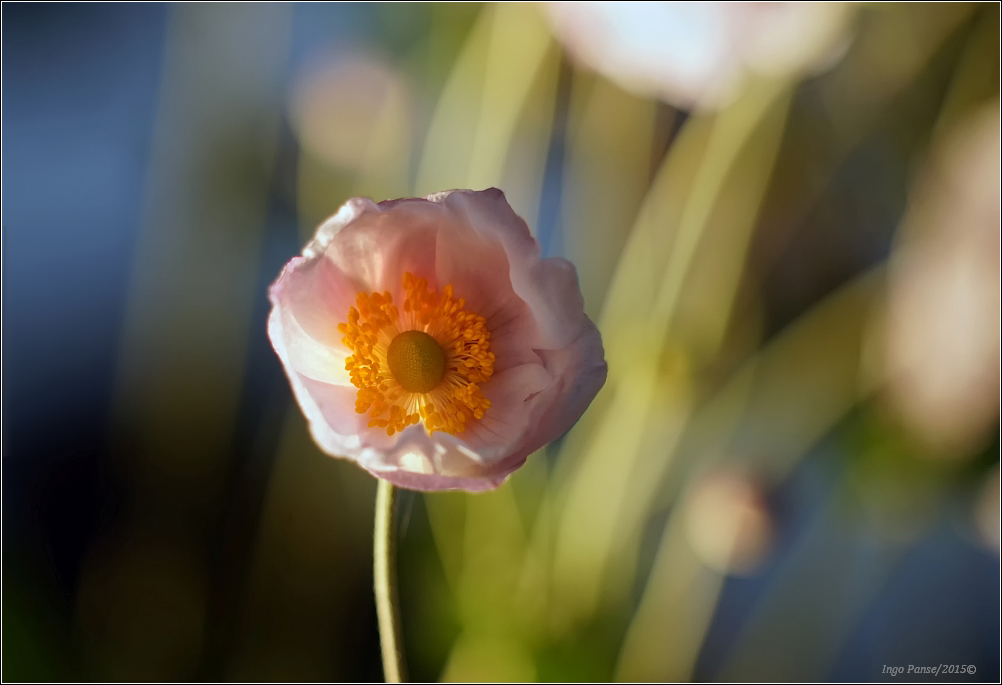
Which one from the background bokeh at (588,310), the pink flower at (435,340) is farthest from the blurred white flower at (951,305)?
the pink flower at (435,340)

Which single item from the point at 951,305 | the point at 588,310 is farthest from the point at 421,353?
the point at 951,305

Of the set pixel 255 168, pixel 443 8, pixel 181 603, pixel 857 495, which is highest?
pixel 443 8

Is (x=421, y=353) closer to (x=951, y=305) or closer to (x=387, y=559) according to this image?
(x=387, y=559)

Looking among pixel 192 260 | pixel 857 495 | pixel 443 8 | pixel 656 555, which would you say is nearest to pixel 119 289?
pixel 192 260

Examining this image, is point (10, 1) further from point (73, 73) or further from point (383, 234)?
point (383, 234)

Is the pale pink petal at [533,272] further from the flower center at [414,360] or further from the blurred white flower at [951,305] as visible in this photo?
the blurred white flower at [951,305]

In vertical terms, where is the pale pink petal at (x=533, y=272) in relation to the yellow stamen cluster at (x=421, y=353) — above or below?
above

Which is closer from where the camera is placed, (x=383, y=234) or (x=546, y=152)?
(x=383, y=234)
